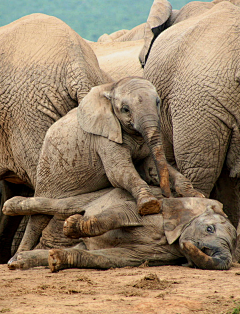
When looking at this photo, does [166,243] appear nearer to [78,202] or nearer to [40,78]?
[78,202]

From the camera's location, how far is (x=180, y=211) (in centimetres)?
351

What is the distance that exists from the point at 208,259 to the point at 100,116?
4.09 feet

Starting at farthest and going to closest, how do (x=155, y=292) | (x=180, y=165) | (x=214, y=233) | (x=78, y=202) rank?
(x=180, y=165), (x=78, y=202), (x=214, y=233), (x=155, y=292)

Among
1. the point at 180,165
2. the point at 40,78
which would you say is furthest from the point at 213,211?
the point at 40,78

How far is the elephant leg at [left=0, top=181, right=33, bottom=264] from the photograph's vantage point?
5.96m

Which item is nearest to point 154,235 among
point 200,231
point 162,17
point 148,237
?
point 148,237

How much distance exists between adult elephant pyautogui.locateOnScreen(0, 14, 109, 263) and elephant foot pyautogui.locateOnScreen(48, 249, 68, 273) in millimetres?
1651

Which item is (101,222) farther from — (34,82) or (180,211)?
Result: (34,82)

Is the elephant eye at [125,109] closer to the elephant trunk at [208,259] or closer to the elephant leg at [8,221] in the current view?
the elephant trunk at [208,259]

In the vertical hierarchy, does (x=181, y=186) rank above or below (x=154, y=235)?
above

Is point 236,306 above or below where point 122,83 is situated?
below

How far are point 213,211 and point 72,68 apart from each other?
190 centimetres

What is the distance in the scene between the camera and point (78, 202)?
401cm

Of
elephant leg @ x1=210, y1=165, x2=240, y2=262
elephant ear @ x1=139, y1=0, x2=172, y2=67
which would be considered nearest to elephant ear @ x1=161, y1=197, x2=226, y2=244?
elephant leg @ x1=210, y1=165, x2=240, y2=262
